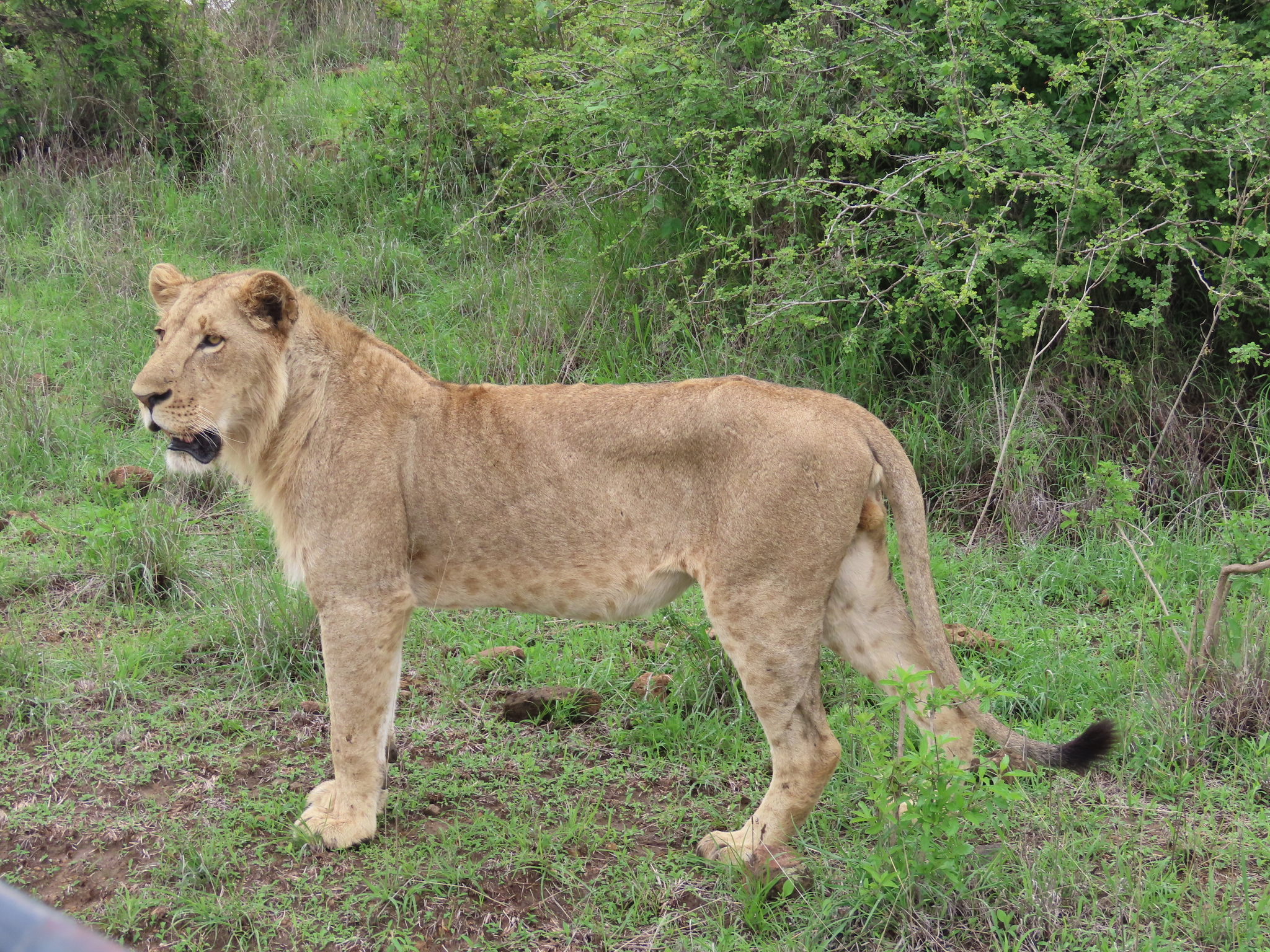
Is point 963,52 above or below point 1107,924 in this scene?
above

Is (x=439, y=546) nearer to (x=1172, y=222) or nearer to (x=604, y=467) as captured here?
(x=604, y=467)

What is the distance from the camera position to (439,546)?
11.2 feet

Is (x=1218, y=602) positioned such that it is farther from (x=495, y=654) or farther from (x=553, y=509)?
(x=495, y=654)

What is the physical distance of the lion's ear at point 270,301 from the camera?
3354 millimetres

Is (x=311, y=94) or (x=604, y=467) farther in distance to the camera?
(x=311, y=94)

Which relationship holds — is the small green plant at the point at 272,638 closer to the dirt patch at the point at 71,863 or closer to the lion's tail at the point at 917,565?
the dirt patch at the point at 71,863

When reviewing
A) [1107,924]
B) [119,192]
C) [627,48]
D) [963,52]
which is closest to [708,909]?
[1107,924]

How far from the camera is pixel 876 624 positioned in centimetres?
336

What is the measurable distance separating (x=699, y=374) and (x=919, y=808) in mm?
3150

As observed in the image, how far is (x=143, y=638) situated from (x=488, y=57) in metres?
5.10

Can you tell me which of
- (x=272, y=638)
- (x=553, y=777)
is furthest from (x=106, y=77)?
(x=553, y=777)

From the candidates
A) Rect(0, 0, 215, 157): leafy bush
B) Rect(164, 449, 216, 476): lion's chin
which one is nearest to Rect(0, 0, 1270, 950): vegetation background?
Rect(0, 0, 215, 157): leafy bush

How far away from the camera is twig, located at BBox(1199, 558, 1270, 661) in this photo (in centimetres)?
337

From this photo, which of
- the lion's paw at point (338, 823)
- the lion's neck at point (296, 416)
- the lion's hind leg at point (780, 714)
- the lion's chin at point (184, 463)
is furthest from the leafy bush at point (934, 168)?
the lion's paw at point (338, 823)
